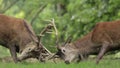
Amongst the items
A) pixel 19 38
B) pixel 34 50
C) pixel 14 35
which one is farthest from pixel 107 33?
pixel 14 35

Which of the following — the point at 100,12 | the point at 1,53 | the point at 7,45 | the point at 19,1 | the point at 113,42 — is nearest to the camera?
the point at 113,42

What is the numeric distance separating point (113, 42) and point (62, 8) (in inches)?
640

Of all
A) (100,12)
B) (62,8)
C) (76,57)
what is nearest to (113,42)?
(76,57)

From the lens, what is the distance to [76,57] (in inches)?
618

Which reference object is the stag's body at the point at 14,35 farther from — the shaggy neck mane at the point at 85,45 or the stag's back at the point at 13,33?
the shaggy neck mane at the point at 85,45

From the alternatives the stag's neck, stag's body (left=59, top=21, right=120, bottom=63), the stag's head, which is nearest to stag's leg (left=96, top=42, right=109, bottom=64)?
stag's body (left=59, top=21, right=120, bottom=63)

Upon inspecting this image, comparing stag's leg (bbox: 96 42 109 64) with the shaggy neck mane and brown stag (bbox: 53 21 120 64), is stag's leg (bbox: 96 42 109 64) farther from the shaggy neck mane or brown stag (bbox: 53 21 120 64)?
the shaggy neck mane

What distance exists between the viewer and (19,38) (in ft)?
52.4

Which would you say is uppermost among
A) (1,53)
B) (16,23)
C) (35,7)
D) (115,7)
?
(16,23)

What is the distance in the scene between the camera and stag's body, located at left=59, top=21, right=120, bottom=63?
49.2 feet

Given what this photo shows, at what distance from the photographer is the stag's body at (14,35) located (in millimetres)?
15906

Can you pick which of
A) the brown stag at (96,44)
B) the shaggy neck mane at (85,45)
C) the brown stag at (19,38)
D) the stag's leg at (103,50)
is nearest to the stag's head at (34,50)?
the brown stag at (19,38)

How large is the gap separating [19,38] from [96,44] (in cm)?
234

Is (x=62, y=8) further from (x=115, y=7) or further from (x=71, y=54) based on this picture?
(x=71, y=54)
